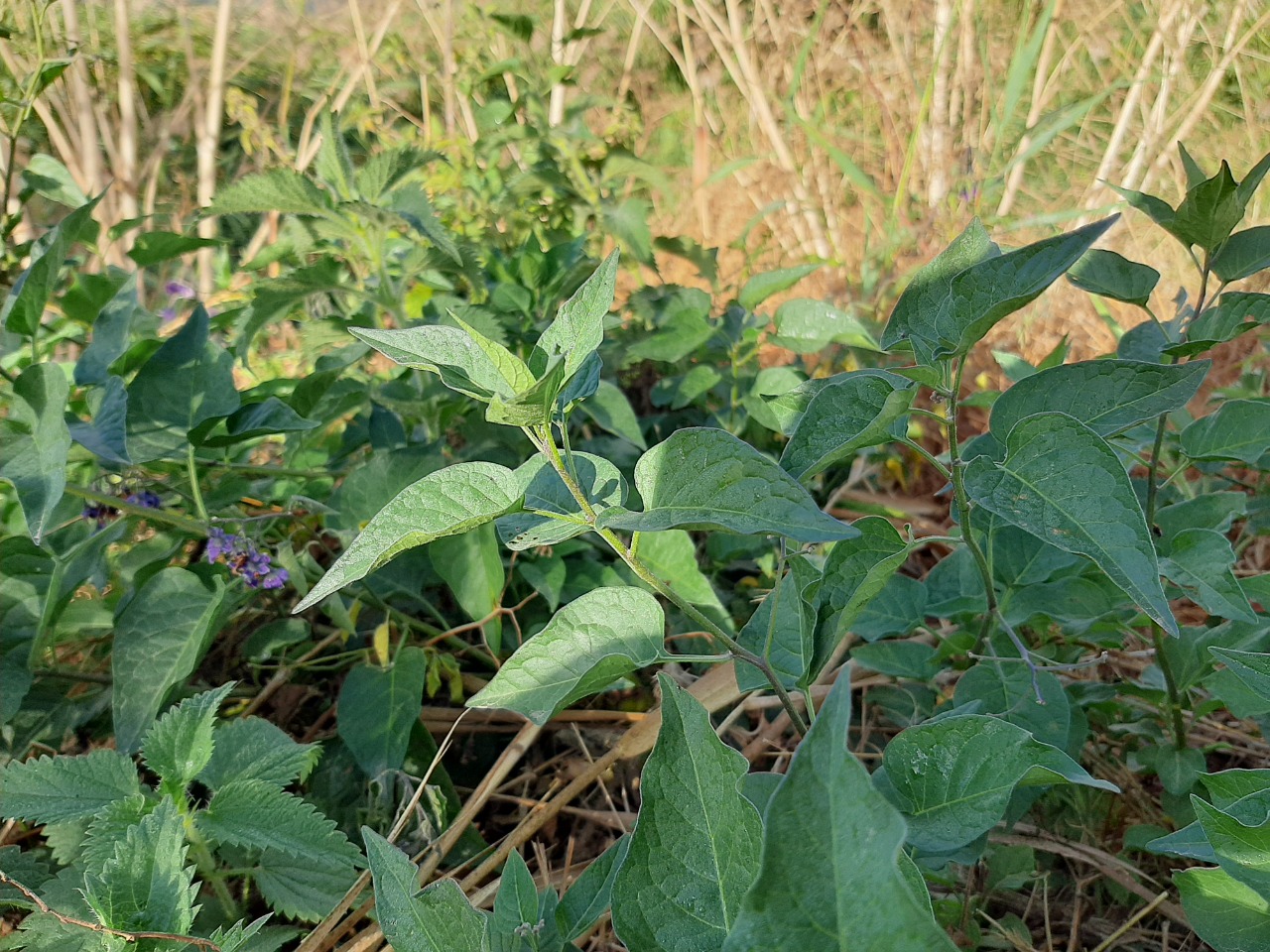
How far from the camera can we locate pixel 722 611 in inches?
44.6

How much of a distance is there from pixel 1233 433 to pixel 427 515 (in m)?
0.77

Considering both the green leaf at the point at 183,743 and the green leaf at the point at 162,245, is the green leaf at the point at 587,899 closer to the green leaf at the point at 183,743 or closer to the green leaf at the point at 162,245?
the green leaf at the point at 183,743

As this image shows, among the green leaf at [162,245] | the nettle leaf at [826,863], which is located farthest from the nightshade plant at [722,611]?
the green leaf at [162,245]

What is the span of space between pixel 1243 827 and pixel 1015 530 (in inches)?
15.3

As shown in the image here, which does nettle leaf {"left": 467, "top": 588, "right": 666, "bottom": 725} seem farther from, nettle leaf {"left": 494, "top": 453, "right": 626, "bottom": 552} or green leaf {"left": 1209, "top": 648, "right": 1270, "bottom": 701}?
green leaf {"left": 1209, "top": 648, "right": 1270, "bottom": 701}

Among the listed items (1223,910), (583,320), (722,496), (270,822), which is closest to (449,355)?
(583,320)

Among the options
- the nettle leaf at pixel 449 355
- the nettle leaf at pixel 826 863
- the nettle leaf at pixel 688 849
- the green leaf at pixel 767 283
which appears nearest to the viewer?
the nettle leaf at pixel 826 863

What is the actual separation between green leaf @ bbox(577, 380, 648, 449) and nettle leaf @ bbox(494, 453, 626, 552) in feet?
1.72

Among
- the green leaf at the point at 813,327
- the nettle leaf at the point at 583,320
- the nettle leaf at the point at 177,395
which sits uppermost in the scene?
the nettle leaf at the point at 583,320

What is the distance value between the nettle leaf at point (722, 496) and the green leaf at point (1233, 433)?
566mm

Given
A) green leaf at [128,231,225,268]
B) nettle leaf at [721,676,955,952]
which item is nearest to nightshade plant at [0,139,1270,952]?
nettle leaf at [721,676,955,952]

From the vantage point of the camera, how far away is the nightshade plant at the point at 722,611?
0.53 metres

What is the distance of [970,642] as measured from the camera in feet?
2.97

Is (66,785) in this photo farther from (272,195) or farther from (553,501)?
(272,195)
